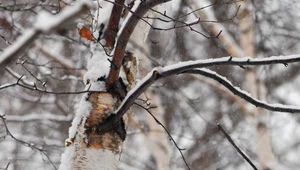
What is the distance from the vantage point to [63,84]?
5.98 meters

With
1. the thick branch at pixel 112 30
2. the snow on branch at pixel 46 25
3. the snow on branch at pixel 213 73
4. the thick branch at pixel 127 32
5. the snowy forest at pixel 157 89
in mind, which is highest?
the snowy forest at pixel 157 89

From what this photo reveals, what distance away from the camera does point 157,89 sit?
17.7ft

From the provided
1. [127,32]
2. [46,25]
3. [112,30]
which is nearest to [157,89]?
[112,30]

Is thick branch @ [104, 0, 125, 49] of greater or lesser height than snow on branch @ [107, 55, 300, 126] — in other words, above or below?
above

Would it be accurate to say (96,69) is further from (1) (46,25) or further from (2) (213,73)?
(1) (46,25)

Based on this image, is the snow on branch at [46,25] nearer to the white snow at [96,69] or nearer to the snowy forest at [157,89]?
the snowy forest at [157,89]

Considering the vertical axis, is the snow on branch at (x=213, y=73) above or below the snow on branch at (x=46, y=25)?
above

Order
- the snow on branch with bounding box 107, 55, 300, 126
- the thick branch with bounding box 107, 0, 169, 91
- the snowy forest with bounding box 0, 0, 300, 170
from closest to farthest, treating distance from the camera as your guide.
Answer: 1. the snow on branch with bounding box 107, 55, 300, 126
2. the thick branch with bounding box 107, 0, 169, 91
3. the snowy forest with bounding box 0, 0, 300, 170

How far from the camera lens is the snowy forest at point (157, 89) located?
147cm

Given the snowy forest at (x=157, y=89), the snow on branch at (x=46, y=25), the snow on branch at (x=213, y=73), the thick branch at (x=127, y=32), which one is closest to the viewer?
the snow on branch at (x=46, y=25)

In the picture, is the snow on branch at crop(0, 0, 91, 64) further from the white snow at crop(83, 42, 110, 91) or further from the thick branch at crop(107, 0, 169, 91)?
the white snow at crop(83, 42, 110, 91)

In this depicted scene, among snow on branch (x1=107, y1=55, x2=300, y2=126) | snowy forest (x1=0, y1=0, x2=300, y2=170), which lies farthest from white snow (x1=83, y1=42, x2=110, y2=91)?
snow on branch (x1=107, y1=55, x2=300, y2=126)

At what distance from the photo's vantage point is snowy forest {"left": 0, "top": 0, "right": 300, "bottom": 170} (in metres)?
1.47

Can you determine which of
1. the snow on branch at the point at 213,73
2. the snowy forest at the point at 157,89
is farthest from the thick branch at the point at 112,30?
the snow on branch at the point at 213,73
